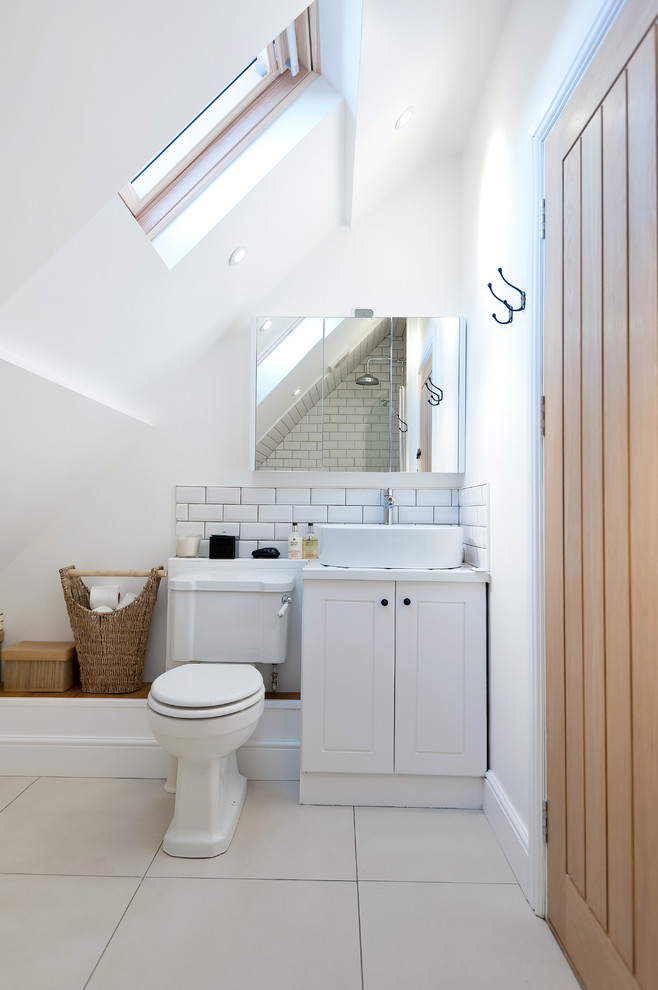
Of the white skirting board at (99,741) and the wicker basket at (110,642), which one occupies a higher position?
the wicker basket at (110,642)

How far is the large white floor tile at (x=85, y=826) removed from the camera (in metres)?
1.88

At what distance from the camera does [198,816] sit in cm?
198

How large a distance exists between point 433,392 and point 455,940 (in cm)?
200

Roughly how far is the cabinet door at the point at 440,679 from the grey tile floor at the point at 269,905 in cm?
21

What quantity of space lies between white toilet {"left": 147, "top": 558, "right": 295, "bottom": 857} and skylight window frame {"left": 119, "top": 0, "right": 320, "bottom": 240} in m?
1.35

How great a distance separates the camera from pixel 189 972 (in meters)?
1.44

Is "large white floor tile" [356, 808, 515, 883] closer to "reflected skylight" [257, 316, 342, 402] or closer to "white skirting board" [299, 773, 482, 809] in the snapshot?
"white skirting board" [299, 773, 482, 809]

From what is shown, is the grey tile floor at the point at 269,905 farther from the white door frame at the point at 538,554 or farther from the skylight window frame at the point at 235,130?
the skylight window frame at the point at 235,130

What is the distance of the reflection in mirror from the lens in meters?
2.88

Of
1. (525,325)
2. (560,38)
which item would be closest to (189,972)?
(525,325)

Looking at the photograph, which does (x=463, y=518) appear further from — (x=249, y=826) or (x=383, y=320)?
(x=249, y=826)

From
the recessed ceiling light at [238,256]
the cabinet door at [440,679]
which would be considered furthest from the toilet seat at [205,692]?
the recessed ceiling light at [238,256]

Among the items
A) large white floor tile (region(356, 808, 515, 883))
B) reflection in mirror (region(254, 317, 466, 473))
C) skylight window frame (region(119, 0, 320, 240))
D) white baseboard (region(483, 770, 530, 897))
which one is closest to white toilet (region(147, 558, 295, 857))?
large white floor tile (region(356, 808, 515, 883))

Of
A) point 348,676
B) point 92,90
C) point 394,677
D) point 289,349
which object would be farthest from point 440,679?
point 92,90
